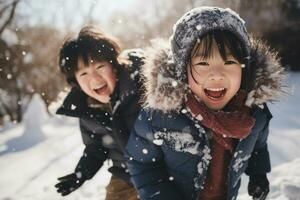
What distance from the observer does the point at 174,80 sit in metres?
2.24

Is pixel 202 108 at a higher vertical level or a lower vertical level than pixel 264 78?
lower

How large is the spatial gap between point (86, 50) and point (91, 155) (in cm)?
88

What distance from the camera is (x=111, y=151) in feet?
10.7

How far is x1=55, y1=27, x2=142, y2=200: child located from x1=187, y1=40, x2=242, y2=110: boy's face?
0.86 m

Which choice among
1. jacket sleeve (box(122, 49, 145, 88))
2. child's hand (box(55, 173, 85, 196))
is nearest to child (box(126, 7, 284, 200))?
jacket sleeve (box(122, 49, 145, 88))

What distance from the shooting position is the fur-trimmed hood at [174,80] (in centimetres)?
222

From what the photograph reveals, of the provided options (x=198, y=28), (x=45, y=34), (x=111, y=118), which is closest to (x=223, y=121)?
(x=198, y=28)

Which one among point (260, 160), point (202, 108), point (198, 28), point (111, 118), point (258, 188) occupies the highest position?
point (198, 28)

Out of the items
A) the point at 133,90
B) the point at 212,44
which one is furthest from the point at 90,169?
the point at 212,44

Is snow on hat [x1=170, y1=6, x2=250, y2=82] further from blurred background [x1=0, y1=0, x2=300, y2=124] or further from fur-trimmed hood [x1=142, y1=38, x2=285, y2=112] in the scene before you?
blurred background [x1=0, y1=0, x2=300, y2=124]

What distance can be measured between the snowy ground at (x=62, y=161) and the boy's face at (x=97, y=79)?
118 cm

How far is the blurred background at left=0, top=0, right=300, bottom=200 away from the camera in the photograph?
6.73 metres

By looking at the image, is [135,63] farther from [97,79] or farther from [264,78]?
[264,78]

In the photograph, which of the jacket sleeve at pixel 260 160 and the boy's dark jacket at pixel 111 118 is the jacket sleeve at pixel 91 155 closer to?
the boy's dark jacket at pixel 111 118
